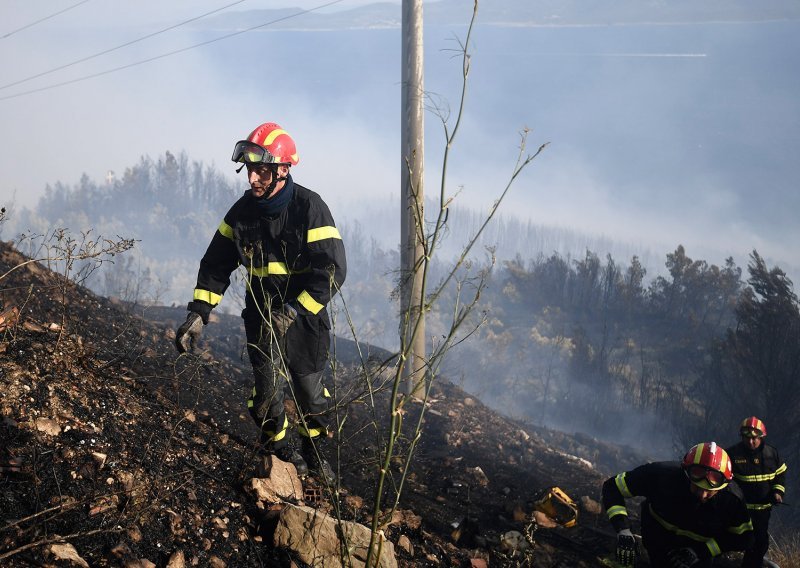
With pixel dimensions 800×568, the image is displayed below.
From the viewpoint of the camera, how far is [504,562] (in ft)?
11.7

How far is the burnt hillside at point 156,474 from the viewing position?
2.47m

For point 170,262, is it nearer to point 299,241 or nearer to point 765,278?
point 765,278

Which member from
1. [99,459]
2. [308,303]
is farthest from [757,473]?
[99,459]

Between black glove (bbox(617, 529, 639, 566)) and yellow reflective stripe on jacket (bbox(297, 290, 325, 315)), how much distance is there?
8.23 feet

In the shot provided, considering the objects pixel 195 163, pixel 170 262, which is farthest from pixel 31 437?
pixel 195 163

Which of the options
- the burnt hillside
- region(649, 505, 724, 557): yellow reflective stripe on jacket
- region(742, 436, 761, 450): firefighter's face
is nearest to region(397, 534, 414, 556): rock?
the burnt hillside

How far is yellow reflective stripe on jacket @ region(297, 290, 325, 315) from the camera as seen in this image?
129 inches

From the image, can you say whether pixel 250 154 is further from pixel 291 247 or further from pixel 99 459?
pixel 99 459

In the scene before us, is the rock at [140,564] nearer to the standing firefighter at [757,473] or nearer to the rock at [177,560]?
the rock at [177,560]

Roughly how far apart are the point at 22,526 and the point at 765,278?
1568 cm

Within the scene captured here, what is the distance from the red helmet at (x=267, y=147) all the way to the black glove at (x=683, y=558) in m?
3.44

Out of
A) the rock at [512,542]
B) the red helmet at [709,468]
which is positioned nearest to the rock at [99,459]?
the rock at [512,542]

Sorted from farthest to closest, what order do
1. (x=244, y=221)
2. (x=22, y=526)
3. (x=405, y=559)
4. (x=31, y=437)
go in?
(x=244, y=221)
(x=405, y=559)
(x=31, y=437)
(x=22, y=526)

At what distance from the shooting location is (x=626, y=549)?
12.6 feet
